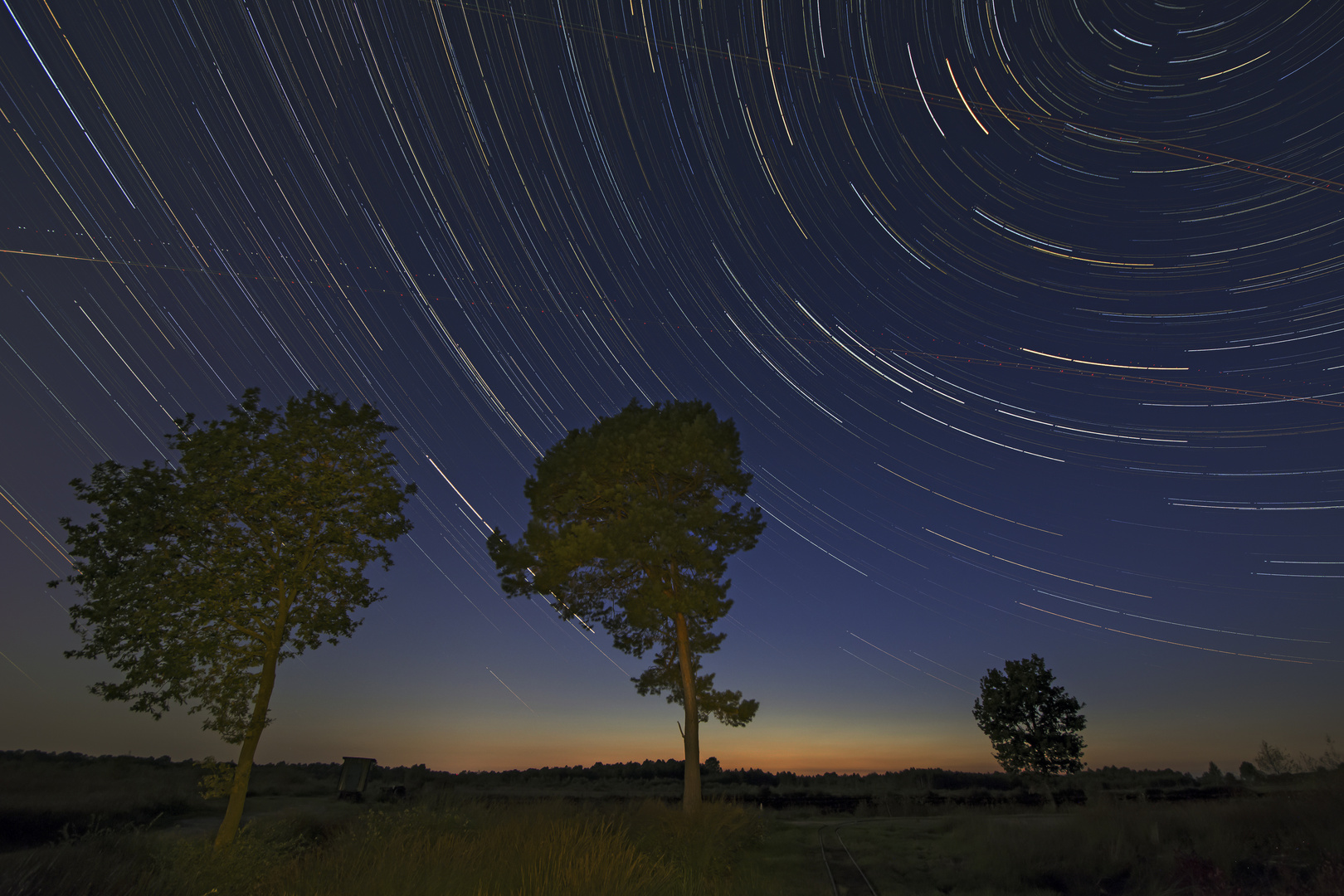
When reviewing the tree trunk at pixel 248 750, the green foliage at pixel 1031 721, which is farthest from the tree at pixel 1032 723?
the tree trunk at pixel 248 750

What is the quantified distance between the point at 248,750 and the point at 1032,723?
36854 mm

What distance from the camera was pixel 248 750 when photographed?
39.4ft

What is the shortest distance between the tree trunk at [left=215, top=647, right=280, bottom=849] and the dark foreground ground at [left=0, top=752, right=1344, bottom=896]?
0.36 meters

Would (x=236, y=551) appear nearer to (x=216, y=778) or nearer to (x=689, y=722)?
(x=216, y=778)

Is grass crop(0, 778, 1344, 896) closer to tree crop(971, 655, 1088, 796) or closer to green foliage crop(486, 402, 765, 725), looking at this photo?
green foliage crop(486, 402, 765, 725)

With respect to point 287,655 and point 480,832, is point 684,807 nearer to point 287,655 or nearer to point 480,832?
point 480,832

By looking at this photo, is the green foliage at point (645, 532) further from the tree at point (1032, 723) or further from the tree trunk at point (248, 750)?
the tree at point (1032, 723)

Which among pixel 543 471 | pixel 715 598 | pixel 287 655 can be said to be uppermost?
pixel 543 471

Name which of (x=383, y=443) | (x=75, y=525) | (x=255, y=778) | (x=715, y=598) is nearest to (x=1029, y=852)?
(x=715, y=598)

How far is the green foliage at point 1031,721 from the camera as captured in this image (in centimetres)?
3294

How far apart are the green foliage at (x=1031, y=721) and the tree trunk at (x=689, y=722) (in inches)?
1036

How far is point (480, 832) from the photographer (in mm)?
8086

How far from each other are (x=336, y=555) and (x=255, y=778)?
35362mm

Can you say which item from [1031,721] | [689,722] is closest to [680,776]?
[1031,721]
